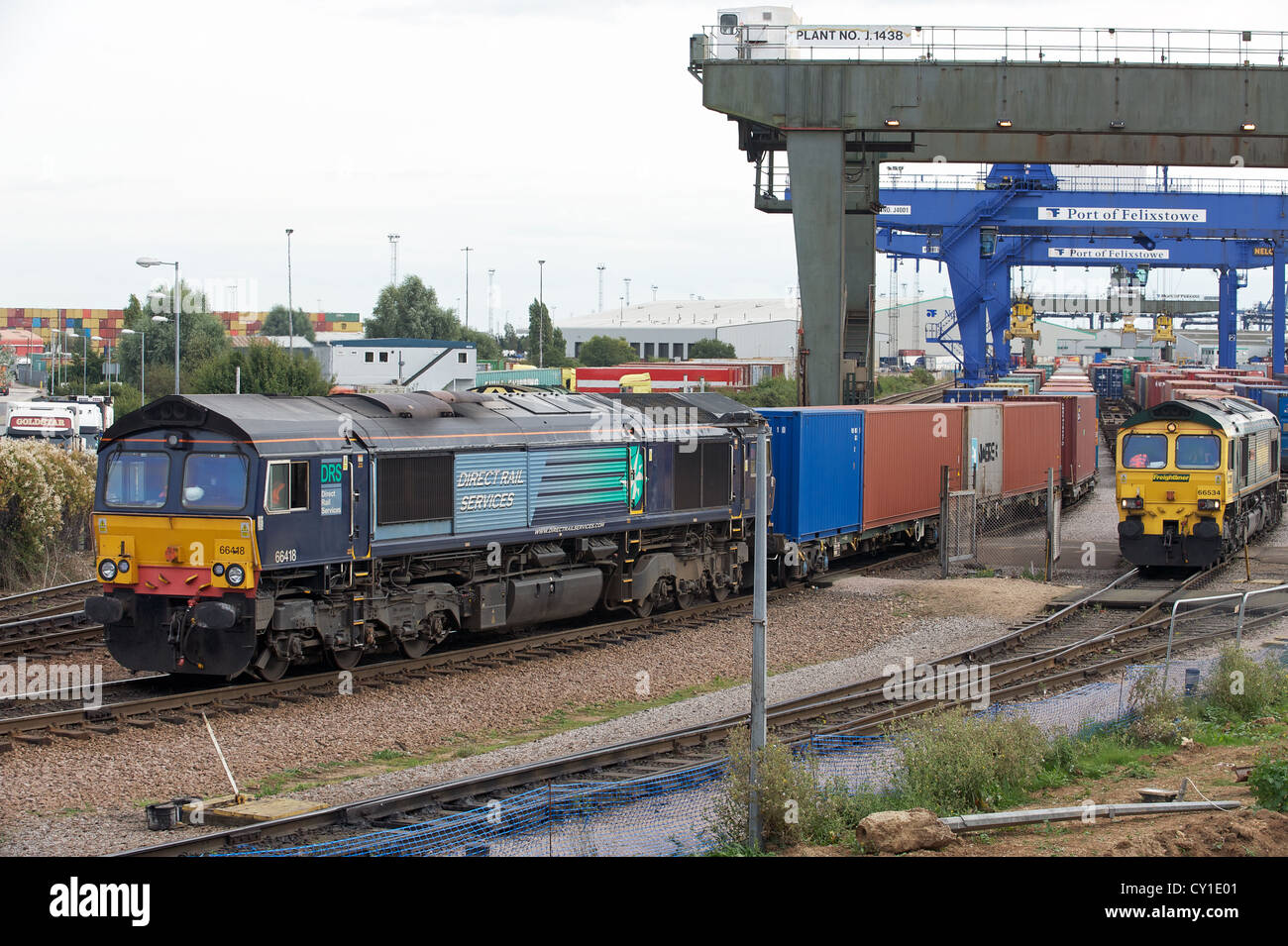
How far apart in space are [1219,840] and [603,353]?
11068cm

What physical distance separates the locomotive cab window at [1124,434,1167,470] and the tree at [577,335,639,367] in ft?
298

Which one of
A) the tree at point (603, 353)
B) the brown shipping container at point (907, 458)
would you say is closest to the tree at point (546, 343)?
the tree at point (603, 353)

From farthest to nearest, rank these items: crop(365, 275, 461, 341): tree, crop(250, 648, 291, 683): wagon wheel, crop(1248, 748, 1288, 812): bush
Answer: crop(365, 275, 461, 341): tree
crop(250, 648, 291, 683): wagon wheel
crop(1248, 748, 1288, 812): bush

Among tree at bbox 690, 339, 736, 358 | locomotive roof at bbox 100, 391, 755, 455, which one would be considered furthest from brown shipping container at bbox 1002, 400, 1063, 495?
tree at bbox 690, 339, 736, 358

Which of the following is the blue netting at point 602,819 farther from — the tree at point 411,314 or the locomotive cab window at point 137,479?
the tree at point 411,314

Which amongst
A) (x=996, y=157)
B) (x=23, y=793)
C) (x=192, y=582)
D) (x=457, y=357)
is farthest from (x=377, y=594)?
(x=457, y=357)

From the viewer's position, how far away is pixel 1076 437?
139 feet

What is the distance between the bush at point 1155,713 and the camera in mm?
14242

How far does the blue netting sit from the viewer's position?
1048cm

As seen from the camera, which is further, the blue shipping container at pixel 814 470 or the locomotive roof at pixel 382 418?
the blue shipping container at pixel 814 470

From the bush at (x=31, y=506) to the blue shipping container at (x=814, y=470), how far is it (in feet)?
46.1

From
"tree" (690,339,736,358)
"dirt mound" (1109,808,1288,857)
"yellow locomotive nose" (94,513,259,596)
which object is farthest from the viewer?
"tree" (690,339,736,358)

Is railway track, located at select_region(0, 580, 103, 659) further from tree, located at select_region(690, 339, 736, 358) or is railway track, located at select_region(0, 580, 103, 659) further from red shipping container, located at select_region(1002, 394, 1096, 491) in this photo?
tree, located at select_region(690, 339, 736, 358)
